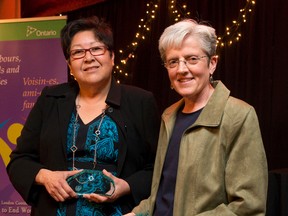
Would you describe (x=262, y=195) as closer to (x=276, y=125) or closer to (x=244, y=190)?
(x=244, y=190)

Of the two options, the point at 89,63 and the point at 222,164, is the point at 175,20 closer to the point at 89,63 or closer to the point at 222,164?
the point at 89,63

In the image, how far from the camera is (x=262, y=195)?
61.9 inches

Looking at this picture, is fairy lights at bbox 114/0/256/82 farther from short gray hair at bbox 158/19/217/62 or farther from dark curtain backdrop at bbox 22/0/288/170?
short gray hair at bbox 158/19/217/62

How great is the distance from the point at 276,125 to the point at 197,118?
3166mm

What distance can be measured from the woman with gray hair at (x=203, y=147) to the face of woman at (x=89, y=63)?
0.42 m

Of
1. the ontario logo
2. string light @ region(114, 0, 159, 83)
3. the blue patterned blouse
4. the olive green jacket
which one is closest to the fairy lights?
string light @ region(114, 0, 159, 83)

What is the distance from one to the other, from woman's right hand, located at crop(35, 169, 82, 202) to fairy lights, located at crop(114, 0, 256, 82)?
331cm

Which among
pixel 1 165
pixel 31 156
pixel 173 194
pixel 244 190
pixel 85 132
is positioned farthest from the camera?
pixel 1 165

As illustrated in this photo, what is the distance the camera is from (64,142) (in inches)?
83.4

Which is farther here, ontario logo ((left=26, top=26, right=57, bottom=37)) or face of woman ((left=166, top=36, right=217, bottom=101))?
ontario logo ((left=26, top=26, right=57, bottom=37))

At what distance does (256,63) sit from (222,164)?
134 inches

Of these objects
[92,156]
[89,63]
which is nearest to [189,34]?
[89,63]

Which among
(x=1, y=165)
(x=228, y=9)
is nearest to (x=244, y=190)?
(x=1, y=165)

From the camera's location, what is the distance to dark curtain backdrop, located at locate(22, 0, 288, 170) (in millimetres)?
4691
